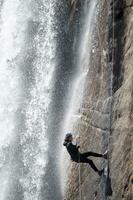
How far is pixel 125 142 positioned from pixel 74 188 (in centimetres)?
433

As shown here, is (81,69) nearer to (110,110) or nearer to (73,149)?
(110,110)

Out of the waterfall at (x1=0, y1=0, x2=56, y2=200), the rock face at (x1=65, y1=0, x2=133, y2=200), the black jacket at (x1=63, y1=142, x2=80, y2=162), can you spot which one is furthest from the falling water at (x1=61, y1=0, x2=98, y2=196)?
the black jacket at (x1=63, y1=142, x2=80, y2=162)

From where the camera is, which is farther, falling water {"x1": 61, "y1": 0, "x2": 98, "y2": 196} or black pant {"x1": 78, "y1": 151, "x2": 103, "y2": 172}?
falling water {"x1": 61, "y1": 0, "x2": 98, "y2": 196}

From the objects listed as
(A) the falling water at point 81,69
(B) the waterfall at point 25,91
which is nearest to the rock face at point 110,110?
(A) the falling water at point 81,69

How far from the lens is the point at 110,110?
50.5 feet

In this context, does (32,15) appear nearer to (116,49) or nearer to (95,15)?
(95,15)

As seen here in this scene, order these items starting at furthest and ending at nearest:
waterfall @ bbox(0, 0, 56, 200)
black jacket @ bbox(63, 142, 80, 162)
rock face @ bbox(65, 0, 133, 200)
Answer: waterfall @ bbox(0, 0, 56, 200), black jacket @ bbox(63, 142, 80, 162), rock face @ bbox(65, 0, 133, 200)

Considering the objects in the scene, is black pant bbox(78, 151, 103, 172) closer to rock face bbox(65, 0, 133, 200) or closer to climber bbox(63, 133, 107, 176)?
climber bbox(63, 133, 107, 176)

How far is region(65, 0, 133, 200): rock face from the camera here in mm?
13953

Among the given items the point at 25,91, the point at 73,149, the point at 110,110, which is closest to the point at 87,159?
the point at 73,149

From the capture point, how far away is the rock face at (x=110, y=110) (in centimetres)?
1395

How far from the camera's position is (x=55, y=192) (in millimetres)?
19422

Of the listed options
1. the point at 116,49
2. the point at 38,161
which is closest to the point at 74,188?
the point at 38,161

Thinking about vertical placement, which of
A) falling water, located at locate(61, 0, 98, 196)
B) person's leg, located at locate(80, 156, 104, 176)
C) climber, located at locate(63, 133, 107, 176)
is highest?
falling water, located at locate(61, 0, 98, 196)
